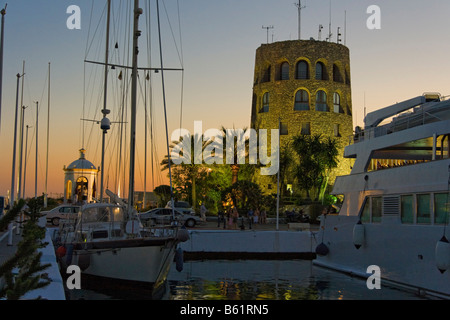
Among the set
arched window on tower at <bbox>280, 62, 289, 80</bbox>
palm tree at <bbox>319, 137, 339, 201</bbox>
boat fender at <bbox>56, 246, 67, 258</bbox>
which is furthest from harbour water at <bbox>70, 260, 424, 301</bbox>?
arched window on tower at <bbox>280, 62, 289, 80</bbox>

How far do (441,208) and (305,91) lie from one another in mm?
52740

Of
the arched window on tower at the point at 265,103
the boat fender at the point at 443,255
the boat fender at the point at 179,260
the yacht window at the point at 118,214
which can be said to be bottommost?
the boat fender at the point at 179,260

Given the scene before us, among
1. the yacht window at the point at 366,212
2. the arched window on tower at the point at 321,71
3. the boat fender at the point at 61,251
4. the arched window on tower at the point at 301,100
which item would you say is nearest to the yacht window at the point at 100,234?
the boat fender at the point at 61,251

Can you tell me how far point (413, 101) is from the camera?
24.3 m

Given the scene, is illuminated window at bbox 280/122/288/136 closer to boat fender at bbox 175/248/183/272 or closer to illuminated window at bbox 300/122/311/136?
illuminated window at bbox 300/122/311/136

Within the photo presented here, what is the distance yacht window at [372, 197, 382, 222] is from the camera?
22656 millimetres

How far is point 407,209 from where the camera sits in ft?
67.5

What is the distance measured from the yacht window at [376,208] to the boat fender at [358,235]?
58 centimetres

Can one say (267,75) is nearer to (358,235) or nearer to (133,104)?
(133,104)

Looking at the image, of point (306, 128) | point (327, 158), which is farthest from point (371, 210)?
point (306, 128)

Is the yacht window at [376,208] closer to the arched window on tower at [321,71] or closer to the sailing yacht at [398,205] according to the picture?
the sailing yacht at [398,205]

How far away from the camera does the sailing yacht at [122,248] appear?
19.9m
